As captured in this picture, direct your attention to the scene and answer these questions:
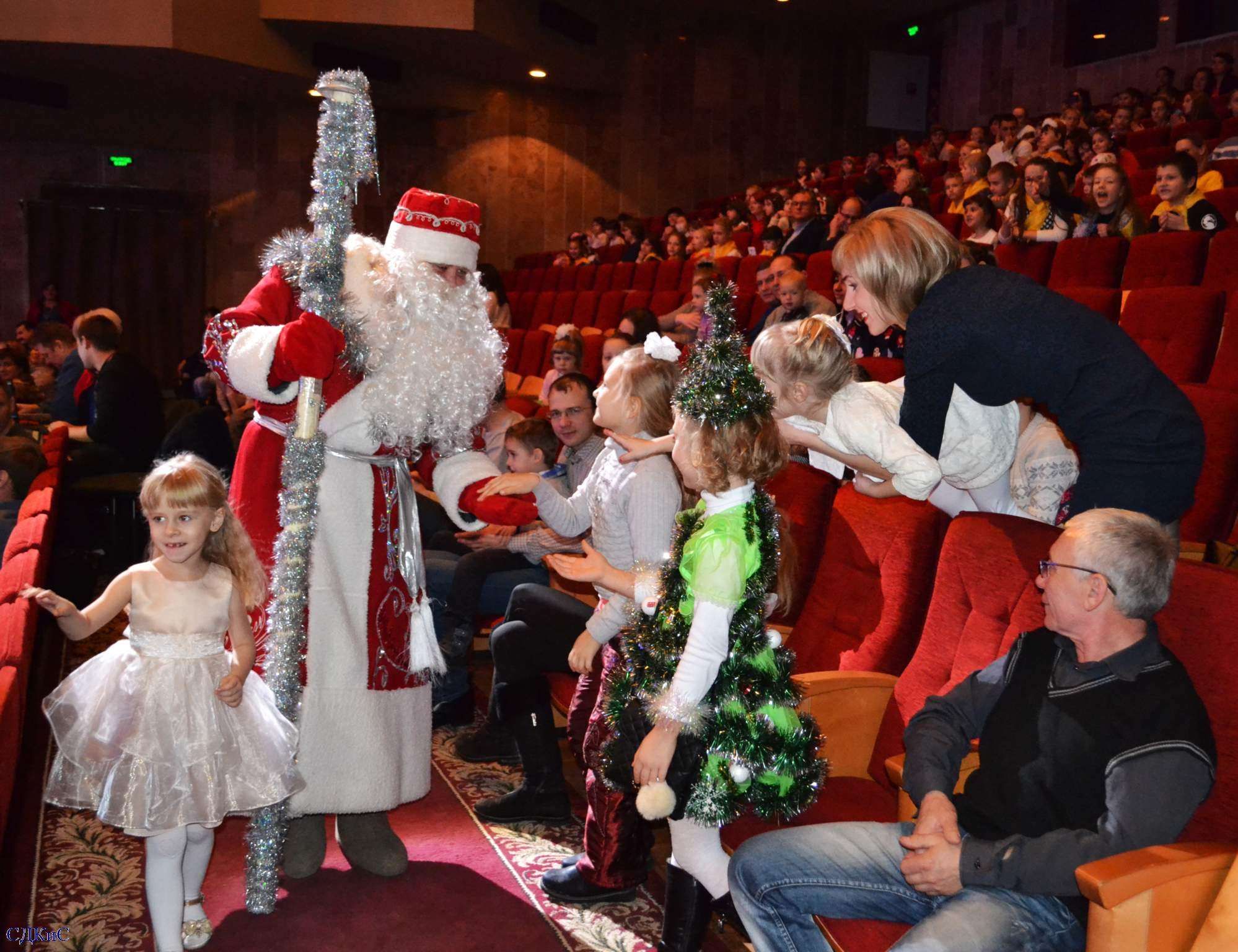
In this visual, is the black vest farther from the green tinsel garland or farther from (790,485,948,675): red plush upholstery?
(790,485,948,675): red plush upholstery

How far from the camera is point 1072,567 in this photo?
1.61 meters

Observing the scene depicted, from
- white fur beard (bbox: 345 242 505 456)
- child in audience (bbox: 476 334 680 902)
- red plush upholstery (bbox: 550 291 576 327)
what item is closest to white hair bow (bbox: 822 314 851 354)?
child in audience (bbox: 476 334 680 902)

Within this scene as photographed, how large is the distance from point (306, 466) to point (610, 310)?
649 cm

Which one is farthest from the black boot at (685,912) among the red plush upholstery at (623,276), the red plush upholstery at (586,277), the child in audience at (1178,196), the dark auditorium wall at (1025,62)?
the dark auditorium wall at (1025,62)

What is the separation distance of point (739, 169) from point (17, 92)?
829 cm

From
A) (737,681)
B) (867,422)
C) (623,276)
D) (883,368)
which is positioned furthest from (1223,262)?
(623,276)

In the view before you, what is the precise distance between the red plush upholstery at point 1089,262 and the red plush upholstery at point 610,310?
3795 mm

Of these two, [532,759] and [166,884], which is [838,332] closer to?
[532,759]

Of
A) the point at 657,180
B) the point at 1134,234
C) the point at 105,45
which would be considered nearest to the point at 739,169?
the point at 657,180

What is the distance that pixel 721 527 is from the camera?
1910 millimetres

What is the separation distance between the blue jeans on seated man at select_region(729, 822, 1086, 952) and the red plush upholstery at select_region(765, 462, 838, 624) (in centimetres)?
93

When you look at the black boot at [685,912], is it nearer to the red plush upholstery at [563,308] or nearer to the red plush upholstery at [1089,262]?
the red plush upholstery at [1089,262]

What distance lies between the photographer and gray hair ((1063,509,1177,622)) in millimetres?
1572

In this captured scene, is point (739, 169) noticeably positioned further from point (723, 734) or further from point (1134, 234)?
point (723, 734)
